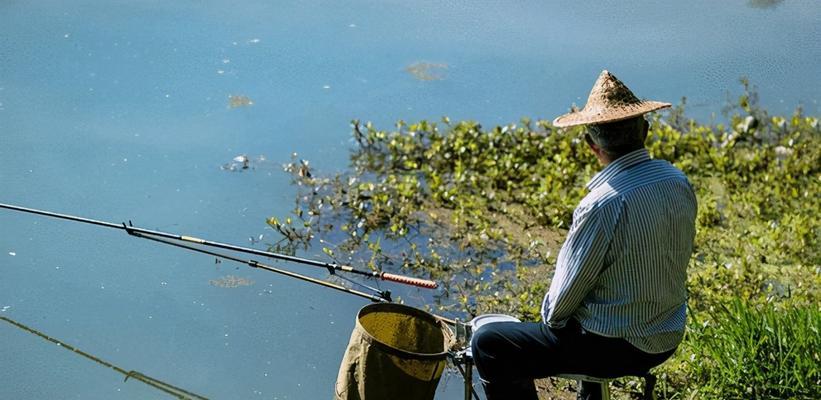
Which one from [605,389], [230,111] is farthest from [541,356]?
[230,111]

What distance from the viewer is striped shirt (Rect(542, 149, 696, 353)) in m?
2.79

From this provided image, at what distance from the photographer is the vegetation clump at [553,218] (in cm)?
385

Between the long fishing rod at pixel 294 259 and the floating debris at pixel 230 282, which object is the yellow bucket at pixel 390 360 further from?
the floating debris at pixel 230 282

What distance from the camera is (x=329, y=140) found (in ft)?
19.9

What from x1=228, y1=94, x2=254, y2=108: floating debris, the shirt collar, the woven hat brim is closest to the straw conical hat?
the woven hat brim

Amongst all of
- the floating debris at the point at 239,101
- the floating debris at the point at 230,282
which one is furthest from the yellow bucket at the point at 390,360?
the floating debris at the point at 239,101

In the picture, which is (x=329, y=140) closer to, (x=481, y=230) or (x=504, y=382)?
(x=481, y=230)

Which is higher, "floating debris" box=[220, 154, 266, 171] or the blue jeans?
the blue jeans

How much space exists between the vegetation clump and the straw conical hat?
1.11 metres

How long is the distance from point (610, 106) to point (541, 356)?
73 cm

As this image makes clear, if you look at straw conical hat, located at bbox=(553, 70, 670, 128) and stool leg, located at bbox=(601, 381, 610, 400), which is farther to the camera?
stool leg, located at bbox=(601, 381, 610, 400)

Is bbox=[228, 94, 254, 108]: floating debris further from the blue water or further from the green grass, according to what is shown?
the green grass

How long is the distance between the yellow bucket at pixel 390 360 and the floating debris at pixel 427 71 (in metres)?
3.60

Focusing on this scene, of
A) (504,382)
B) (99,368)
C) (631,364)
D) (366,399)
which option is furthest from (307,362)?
(631,364)
